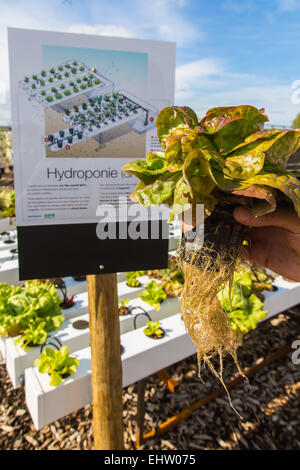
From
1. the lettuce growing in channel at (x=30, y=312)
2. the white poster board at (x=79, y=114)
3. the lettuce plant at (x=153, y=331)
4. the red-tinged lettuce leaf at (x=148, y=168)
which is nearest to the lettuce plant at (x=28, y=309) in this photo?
the lettuce growing in channel at (x=30, y=312)

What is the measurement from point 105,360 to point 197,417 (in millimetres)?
1156

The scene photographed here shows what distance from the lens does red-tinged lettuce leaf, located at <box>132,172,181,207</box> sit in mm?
697

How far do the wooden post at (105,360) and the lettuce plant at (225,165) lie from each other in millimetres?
649

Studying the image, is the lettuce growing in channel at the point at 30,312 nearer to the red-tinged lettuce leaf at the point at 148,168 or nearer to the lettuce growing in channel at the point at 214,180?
the lettuce growing in channel at the point at 214,180

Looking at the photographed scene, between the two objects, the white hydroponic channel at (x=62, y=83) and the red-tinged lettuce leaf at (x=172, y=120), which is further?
the white hydroponic channel at (x=62, y=83)

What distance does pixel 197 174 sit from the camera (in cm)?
66

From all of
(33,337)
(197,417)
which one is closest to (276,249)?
(33,337)

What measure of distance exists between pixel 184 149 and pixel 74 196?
593 mm

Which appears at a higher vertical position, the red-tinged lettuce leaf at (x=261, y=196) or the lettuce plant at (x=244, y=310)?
the red-tinged lettuce leaf at (x=261, y=196)

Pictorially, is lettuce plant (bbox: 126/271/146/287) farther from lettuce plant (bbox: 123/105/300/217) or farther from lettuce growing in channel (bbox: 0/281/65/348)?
lettuce plant (bbox: 123/105/300/217)

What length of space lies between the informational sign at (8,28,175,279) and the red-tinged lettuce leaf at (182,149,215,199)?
0.57m

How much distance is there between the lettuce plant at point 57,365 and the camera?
1.42 metres

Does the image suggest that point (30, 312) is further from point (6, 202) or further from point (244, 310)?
point (6, 202)

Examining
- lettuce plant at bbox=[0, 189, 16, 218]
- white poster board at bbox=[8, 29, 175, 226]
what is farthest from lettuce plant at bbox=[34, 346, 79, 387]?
lettuce plant at bbox=[0, 189, 16, 218]
